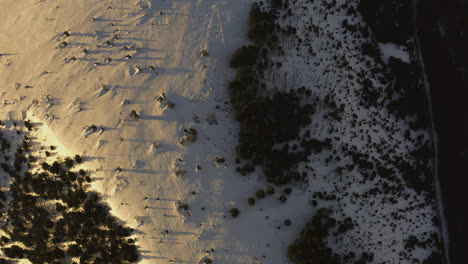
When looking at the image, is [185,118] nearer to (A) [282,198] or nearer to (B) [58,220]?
(A) [282,198]

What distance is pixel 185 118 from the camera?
25422 mm

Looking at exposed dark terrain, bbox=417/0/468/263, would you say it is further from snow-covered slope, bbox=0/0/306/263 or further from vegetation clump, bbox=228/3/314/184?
snow-covered slope, bbox=0/0/306/263

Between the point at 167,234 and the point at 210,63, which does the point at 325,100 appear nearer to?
the point at 210,63

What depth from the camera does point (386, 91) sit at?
94.8 ft

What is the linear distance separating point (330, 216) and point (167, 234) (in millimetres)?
14384

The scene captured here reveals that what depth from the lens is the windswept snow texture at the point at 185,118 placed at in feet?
81.3

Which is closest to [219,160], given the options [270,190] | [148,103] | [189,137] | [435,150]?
[189,137]

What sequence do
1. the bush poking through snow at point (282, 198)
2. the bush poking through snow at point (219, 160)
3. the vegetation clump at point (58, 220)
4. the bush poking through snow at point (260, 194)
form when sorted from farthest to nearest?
the bush poking through snow at point (282, 198) < the bush poking through snow at point (260, 194) < the bush poking through snow at point (219, 160) < the vegetation clump at point (58, 220)

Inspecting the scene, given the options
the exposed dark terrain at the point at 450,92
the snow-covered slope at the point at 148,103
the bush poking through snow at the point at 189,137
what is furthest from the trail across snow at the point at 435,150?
the bush poking through snow at the point at 189,137

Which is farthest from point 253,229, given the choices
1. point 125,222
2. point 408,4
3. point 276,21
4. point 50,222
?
point 408,4

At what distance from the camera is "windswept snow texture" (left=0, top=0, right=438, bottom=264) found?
24.8 m

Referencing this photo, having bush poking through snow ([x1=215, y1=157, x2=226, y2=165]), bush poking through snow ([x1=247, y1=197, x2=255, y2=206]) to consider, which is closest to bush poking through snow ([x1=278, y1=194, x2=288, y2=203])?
bush poking through snow ([x1=247, y1=197, x2=255, y2=206])

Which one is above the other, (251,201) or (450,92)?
(450,92)

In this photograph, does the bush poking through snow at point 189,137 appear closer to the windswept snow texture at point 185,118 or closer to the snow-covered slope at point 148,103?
the windswept snow texture at point 185,118
